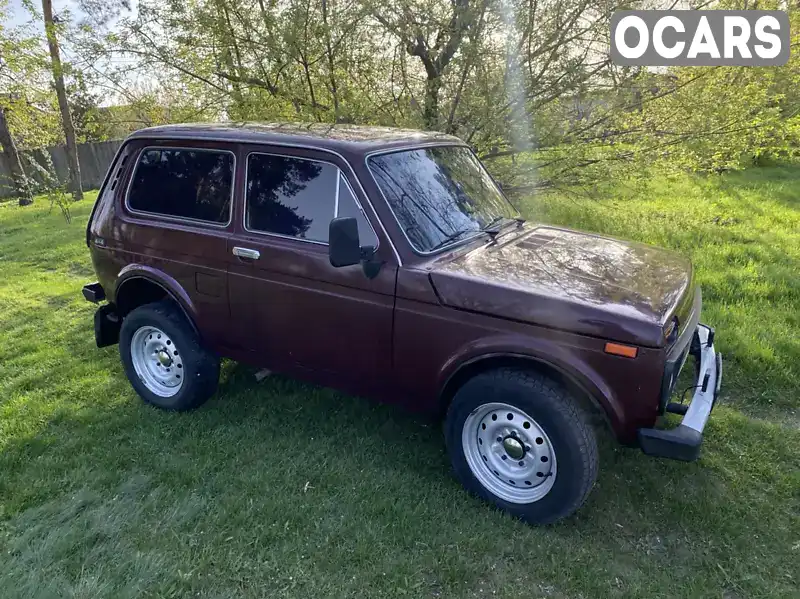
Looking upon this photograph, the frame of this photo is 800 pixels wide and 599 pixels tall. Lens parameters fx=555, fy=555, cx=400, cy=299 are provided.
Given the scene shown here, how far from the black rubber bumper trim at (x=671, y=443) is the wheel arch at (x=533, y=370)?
16 centimetres

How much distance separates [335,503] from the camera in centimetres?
322

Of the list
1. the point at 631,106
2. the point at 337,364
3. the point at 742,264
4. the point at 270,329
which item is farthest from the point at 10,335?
the point at 742,264

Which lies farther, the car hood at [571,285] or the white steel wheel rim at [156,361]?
the white steel wheel rim at [156,361]

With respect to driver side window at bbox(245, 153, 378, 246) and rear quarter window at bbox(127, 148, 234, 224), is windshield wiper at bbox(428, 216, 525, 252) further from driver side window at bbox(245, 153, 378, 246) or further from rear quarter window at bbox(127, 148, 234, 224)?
rear quarter window at bbox(127, 148, 234, 224)

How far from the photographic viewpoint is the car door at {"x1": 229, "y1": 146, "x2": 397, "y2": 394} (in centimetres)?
324

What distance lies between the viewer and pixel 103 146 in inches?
859

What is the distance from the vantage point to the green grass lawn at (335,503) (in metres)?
2.73

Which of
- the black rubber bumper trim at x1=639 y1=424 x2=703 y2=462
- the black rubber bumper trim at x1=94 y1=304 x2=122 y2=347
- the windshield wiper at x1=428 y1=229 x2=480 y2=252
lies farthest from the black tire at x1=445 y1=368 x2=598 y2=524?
the black rubber bumper trim at x1=94 y1=304 x2=122 y2=347

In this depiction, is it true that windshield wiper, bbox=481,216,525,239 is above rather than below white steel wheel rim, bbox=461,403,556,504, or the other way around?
above

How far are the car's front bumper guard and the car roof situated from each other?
2.23 meters

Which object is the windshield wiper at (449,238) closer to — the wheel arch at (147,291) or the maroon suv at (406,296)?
the maroon suv at (406,296)

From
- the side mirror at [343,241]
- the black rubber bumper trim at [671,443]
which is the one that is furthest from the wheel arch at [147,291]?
the black rubber bumper trim at [671,443]

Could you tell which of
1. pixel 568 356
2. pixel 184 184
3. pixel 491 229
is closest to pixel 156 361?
pixel 184 184

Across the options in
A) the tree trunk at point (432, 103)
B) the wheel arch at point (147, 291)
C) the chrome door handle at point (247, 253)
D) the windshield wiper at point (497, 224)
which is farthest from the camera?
the tree trunk at point (432, 103)
